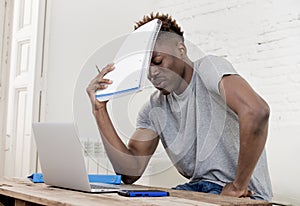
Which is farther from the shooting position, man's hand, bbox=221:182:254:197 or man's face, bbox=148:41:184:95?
man's face, bbox=148:41:184:95

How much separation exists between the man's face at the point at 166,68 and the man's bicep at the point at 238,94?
24cm

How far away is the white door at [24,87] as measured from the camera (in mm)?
2782

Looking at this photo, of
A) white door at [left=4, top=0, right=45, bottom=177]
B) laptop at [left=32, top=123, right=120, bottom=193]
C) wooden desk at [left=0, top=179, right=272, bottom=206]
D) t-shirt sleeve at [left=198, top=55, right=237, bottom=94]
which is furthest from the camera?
white door at [left=4, top=0, right=45, bottom=177]

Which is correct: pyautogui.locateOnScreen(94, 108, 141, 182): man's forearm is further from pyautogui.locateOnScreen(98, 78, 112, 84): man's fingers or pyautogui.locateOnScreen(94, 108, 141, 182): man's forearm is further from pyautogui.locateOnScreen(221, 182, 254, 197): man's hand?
pyautogui.locateOnScreen(221, 182, 254, 197): man's hand

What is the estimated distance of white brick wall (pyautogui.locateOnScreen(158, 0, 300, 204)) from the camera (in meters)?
2.23

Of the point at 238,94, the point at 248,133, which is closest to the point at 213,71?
the point at 238,94

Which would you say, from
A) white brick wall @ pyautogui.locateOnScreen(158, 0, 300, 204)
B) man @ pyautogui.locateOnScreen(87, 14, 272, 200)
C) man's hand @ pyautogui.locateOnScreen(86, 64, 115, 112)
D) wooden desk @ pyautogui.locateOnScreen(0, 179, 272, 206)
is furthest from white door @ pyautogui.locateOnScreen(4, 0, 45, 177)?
wooden desk @ pyautogui.locateOnScreen(0, 179, 272, 206)

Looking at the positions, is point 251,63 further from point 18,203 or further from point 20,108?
point 18,203

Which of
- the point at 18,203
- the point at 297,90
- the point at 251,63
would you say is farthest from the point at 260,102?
the point at 251,63

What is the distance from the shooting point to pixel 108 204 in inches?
41.3

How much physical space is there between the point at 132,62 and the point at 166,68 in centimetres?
21

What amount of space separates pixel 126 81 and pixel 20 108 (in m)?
1.60

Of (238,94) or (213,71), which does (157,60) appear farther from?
(238,94)

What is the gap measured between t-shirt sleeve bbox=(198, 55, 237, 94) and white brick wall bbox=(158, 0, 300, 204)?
2.65ft
